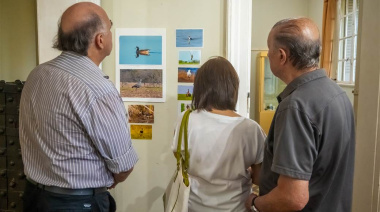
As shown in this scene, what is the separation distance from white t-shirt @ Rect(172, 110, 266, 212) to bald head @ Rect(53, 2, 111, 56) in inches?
20.8

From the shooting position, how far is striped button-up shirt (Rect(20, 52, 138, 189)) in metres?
1.14

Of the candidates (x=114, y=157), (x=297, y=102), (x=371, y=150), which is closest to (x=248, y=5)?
(x=371, y=150)

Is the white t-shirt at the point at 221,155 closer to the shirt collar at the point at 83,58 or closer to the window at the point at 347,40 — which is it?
the shirt collar at the point at 83,58

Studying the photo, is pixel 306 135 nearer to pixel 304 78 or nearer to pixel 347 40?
pixel 304 78

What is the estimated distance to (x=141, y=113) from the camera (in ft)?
7.29

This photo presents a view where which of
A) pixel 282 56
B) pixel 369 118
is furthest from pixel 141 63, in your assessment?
pixel 369 118

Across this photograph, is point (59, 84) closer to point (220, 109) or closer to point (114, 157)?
point (114, 157)

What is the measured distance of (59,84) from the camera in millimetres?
1158

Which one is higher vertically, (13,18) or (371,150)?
(13,18)

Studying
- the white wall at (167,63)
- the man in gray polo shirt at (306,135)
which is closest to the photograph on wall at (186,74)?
the white wall at (167,63)

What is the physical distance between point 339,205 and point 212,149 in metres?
0.53

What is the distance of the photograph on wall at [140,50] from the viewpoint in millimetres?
2162

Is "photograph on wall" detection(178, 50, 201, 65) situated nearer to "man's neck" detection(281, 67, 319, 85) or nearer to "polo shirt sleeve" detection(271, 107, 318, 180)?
"man's neck" detection(281, 67, 319, 85)

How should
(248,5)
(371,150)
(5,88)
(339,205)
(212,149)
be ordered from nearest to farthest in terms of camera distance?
(339,205)
(212,149)
(371,150)
(5,88)
(248,5)
